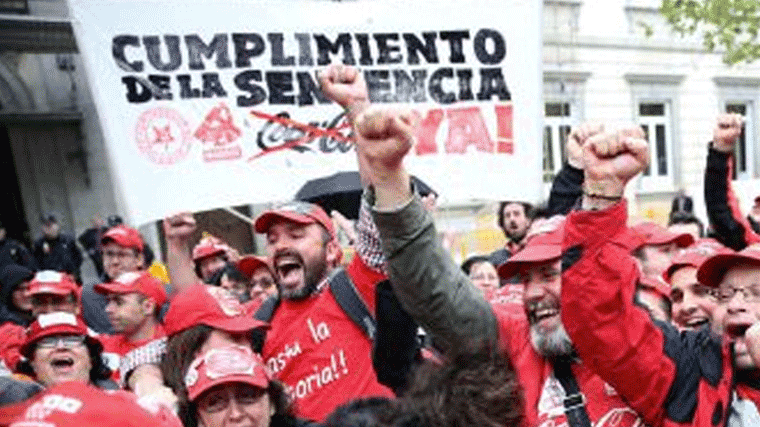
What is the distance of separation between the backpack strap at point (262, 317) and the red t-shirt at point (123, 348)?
0.36 meters

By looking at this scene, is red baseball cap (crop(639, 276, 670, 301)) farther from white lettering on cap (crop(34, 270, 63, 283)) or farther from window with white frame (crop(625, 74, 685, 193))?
window with white frame (crop(625, 74, 685, 193))

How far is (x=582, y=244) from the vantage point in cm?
260

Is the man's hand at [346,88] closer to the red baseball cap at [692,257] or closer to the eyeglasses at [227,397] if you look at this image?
the eyeglasses at [227,397]

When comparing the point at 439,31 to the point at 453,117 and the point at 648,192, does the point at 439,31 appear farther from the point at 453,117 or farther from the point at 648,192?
the point at 648,192

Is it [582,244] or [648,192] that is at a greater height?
[582,244]

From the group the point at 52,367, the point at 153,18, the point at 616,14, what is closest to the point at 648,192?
the point at 616,14

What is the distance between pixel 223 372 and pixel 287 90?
334cm

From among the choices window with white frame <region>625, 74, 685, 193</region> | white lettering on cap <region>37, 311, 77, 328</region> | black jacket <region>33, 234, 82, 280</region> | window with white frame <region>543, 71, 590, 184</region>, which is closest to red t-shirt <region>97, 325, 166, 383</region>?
white lettering on cap <region>37, 311, 77, 328</region>

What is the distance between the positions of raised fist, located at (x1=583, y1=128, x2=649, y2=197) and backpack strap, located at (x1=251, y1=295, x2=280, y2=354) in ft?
4.49

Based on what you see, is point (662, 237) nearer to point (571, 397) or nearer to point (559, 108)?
point (571, 397)

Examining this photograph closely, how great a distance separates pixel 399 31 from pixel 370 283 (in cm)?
352

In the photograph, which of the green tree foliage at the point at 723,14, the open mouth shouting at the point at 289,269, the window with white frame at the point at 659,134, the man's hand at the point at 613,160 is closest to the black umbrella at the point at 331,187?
the open mouth shouting at the point at 289,269

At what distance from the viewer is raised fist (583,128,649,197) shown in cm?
249

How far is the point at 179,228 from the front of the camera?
15.0ft
